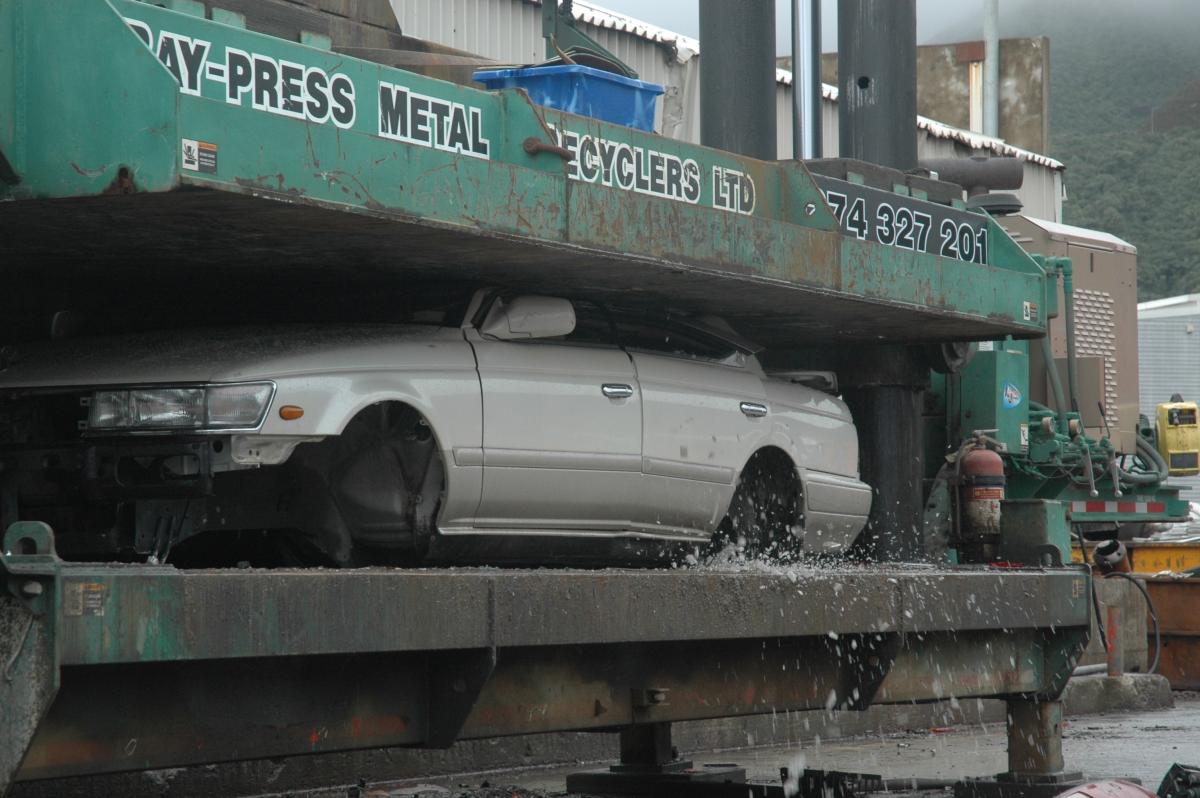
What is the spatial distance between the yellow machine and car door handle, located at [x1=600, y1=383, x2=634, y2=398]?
7445 millimetres

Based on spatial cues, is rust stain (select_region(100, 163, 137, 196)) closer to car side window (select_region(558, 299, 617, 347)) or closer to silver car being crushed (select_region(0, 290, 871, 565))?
silver car being crushed (select_region(0, 290, 871, 565))

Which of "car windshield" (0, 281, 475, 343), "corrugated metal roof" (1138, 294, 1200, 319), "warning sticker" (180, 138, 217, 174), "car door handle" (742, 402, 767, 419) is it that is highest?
"corrugated metal roof" (1138, 294, 1200, 319)

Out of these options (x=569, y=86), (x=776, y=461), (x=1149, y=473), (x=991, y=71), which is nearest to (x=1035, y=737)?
(x=776, y=461)

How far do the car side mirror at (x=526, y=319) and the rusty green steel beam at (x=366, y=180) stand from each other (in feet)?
0.37

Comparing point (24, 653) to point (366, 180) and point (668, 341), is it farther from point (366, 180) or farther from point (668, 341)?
point (668, 341)

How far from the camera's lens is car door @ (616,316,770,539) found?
6301mm

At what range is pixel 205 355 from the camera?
16.8 ft

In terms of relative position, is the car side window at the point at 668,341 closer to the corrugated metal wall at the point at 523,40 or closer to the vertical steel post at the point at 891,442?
the vertical steel post at the point at 891,442

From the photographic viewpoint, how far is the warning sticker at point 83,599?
341cm

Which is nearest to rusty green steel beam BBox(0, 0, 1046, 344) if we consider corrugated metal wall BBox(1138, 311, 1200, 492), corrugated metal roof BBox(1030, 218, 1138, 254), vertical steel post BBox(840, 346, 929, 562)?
vertical steel post BBox(840, 346, 929, 562)

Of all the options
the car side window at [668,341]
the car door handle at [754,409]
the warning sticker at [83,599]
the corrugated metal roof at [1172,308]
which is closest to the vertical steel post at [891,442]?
the car door handle at [754,409]

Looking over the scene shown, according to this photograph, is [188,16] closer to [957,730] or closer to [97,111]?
[97,111]

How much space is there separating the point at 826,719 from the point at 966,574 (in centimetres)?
537

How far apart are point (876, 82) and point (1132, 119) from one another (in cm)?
12103
